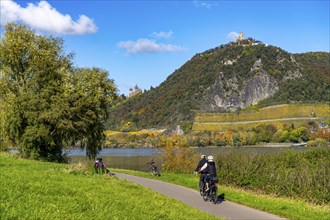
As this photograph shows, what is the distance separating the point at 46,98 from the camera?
31.4m

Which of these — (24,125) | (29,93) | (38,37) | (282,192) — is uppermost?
(38,37)

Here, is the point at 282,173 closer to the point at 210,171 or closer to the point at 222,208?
the point at 210,171

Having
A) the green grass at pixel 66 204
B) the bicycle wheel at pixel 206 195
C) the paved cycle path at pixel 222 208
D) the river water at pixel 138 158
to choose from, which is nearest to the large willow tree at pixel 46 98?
the river water at pixel 138 158

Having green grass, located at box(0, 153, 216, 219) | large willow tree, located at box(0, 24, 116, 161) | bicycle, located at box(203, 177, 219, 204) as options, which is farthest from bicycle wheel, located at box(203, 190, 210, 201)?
large willow tree, located at box(0, 24, 116, 161)

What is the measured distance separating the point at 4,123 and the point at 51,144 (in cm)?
403

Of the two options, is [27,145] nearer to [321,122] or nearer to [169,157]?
[169,157]

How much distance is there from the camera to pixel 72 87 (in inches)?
1297

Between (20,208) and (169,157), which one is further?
(169,157)

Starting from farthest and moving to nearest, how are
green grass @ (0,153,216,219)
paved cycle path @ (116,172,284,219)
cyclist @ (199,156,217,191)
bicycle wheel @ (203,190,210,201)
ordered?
bicycle wheel @ (203,190,210,201)
cyclist @ (199,156,217,191)
paved cycle path @ (116,172,284,219)
green grass @ (0,153,216,219)

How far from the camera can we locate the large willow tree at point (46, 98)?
30578mm

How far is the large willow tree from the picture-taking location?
30.6 meters

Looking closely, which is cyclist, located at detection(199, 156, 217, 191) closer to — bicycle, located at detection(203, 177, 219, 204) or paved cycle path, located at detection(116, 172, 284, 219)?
bicycle, located at detection(203, 177, 219, 204)

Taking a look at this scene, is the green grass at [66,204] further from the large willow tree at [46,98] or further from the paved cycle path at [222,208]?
the large willow tree at [46,98]

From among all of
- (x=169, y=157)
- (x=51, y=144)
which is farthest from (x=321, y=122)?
(x=51, y=144)
